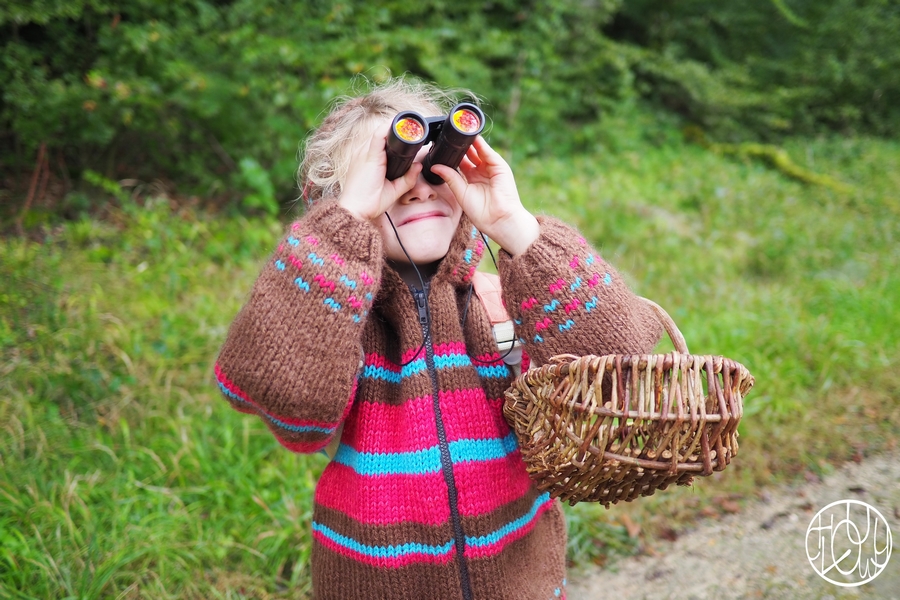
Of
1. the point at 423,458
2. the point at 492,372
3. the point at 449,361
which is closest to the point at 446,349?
the point at 449,361

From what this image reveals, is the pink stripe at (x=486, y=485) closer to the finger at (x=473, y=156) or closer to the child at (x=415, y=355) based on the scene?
the child at (x=415, y=355)

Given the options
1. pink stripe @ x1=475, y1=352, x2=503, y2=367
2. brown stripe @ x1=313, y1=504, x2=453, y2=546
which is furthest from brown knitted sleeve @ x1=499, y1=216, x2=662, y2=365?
brown stripe @ x1=313, y1=504, x2=453, y2=546

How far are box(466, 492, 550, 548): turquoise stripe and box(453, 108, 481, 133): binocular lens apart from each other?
94cm

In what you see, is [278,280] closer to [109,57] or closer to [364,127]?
[364,127]

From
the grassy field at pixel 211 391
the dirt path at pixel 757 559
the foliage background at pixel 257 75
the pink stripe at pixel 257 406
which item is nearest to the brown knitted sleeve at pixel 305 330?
the pink stripe at pixel 257 406

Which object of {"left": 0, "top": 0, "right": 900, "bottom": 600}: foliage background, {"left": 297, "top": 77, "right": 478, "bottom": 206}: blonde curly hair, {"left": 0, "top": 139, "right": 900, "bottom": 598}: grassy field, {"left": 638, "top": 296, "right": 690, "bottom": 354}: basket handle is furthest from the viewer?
{"left": 0, "top": 0, "right": 900, "bottom": 600}: foliage background

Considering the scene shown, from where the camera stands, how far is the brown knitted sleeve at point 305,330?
1400 millimetres

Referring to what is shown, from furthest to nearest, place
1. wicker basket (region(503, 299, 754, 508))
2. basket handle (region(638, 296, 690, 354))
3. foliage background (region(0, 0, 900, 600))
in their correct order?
foliage background (region(0, 0, 900, 600))
basket handle (region(638, 296, 690, 354))
wicker basket (region(503, 299, 754, 508))

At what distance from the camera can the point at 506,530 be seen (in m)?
1.58

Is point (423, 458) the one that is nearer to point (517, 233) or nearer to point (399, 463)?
point (399, 463)

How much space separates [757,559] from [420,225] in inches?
82.2

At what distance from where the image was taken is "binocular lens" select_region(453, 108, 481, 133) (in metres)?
1.48

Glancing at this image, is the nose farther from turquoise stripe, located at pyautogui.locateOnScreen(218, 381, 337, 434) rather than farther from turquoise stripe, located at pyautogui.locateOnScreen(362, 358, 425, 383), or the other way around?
turquoise stripe, located at pyautogui.locateOnScreen(218, 381, 337, 434)

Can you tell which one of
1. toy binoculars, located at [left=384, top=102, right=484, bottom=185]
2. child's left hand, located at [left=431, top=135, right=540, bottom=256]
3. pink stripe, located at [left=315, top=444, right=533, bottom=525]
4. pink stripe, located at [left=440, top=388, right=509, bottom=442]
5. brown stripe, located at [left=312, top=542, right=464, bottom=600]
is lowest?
brown stripe, located at [left=312, top=542, right=464, bottom=600]
